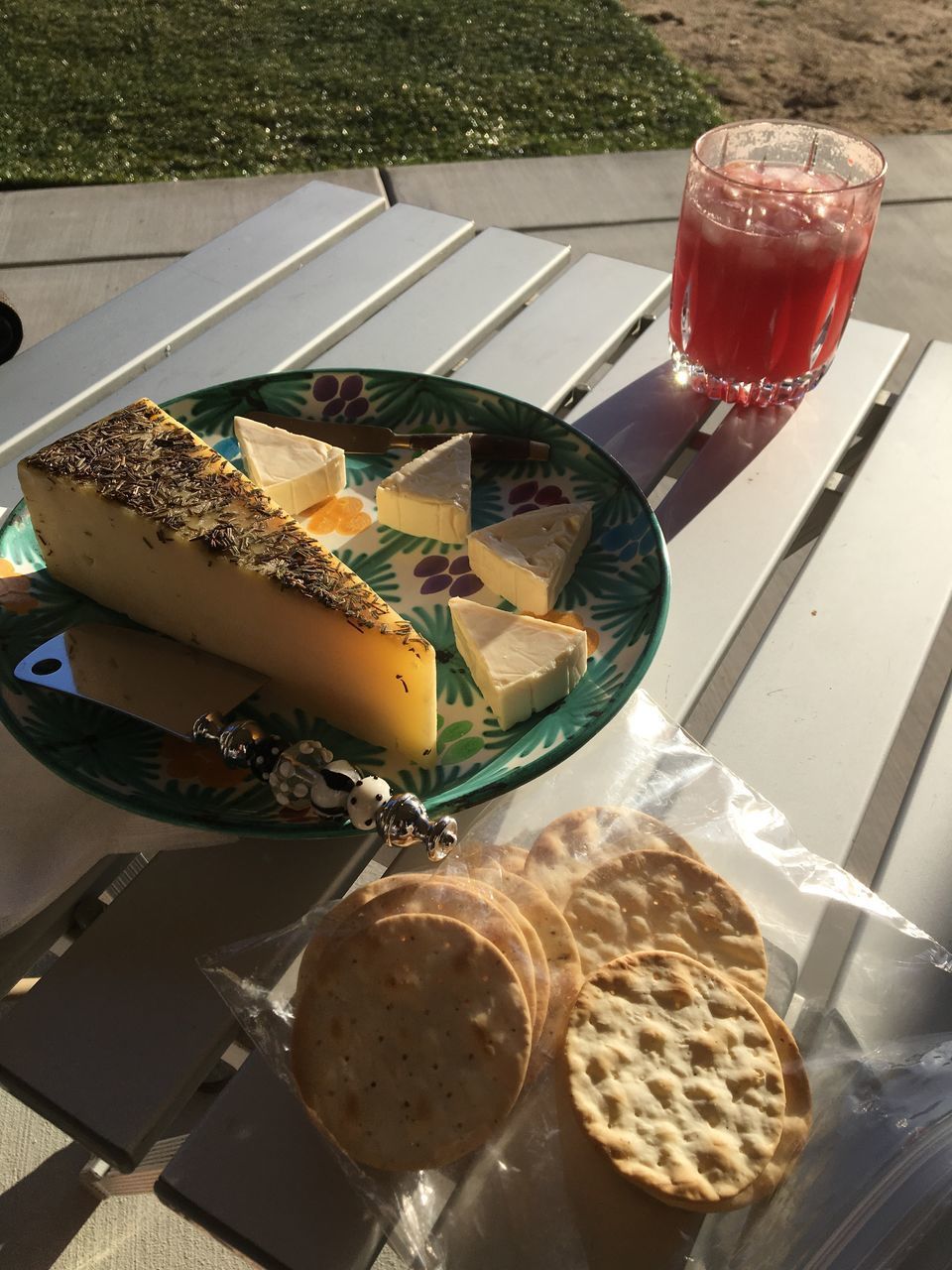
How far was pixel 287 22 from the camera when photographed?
5.00 m

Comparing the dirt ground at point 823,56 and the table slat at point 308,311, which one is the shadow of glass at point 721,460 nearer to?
the table slat at point 308,311


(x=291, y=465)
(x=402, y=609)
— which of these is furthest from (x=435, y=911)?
(x=291, y=465)

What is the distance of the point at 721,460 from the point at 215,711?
29.7 inches

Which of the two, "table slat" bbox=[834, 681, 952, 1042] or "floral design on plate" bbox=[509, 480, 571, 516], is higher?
"floral design on plate" bbox=[509, 480, 571, 516]

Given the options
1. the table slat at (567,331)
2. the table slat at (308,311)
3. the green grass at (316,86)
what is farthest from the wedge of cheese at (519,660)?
the green grass at (316,86)

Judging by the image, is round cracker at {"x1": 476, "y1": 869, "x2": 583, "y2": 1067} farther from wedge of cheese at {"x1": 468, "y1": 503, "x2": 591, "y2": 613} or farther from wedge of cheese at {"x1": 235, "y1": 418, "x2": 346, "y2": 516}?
wedge of cheese at {"x1": 235, "y1": 418, "x2": 346, "y2": 516}

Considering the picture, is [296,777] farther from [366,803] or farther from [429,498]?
[429,498]

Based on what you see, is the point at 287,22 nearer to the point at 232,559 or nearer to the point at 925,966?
Answer: the point at 232,559

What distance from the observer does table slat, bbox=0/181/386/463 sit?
4.78ft

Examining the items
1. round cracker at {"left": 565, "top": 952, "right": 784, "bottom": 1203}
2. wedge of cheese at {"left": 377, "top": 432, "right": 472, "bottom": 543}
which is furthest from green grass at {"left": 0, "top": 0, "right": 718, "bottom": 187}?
round cracker at {"left": 565, "top": 952, "right": 784, "bottom": 1203}

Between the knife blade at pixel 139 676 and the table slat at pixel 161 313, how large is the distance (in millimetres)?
554

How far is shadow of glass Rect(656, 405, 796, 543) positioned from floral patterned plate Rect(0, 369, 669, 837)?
133mm

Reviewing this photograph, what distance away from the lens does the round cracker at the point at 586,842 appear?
0.83 metres

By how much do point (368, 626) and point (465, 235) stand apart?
1.16 m
